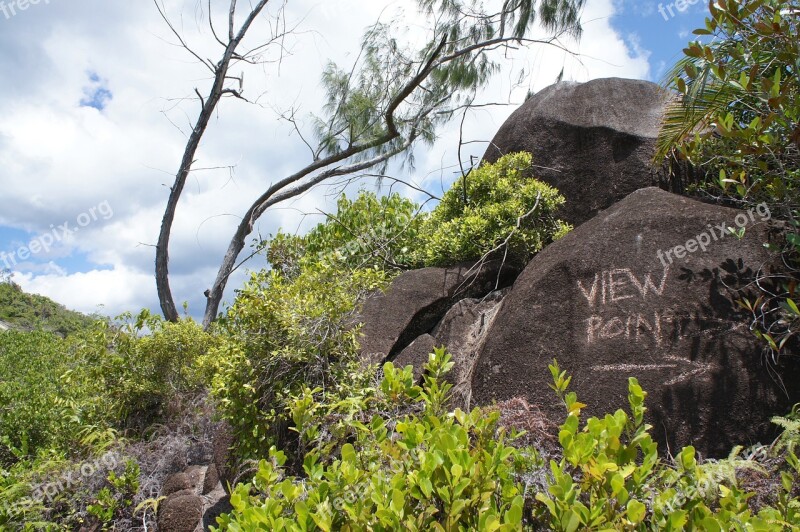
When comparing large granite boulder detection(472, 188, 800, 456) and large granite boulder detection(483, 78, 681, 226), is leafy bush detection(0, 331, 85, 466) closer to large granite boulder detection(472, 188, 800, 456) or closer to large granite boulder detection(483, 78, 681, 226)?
large granite boulder detection(472, 188, 800, 456)

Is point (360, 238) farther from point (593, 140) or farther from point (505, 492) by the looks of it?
point (505, 492)

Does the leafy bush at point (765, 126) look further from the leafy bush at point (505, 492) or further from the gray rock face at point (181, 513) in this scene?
the gray rock face at point (181, 513)

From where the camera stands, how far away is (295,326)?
4535mm

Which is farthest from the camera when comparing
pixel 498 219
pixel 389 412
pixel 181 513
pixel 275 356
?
pixel 498 219

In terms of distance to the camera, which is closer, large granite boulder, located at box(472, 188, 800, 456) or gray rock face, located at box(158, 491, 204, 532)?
large granite boulder, located at box(472, 188, 800, 456)

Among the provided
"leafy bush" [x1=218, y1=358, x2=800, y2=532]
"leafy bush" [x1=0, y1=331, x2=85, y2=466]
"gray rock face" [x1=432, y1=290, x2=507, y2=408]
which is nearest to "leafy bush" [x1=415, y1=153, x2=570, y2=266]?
"gray rock face" [x1=432, y1=290, x2=507, y2=408]

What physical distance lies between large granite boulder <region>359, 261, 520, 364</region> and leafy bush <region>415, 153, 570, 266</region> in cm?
21

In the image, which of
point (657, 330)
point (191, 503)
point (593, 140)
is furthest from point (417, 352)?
point (593, 140)

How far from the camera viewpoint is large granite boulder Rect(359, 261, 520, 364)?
548 centimetres

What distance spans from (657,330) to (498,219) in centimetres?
256

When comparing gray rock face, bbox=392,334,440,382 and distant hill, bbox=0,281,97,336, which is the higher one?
distant hill, bbox=0,281,97,336

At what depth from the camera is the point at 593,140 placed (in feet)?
23.1

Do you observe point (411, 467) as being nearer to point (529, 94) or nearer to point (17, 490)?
point (17, 490)

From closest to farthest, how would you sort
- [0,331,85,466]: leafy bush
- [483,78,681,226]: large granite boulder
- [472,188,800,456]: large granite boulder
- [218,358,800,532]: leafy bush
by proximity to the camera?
[218,358,800,532]: leafy bush < [472,188,800,456]: large granite boulder < [0,331,85,466]: leafy bush < [483,78,681,226]: large granite boulder
